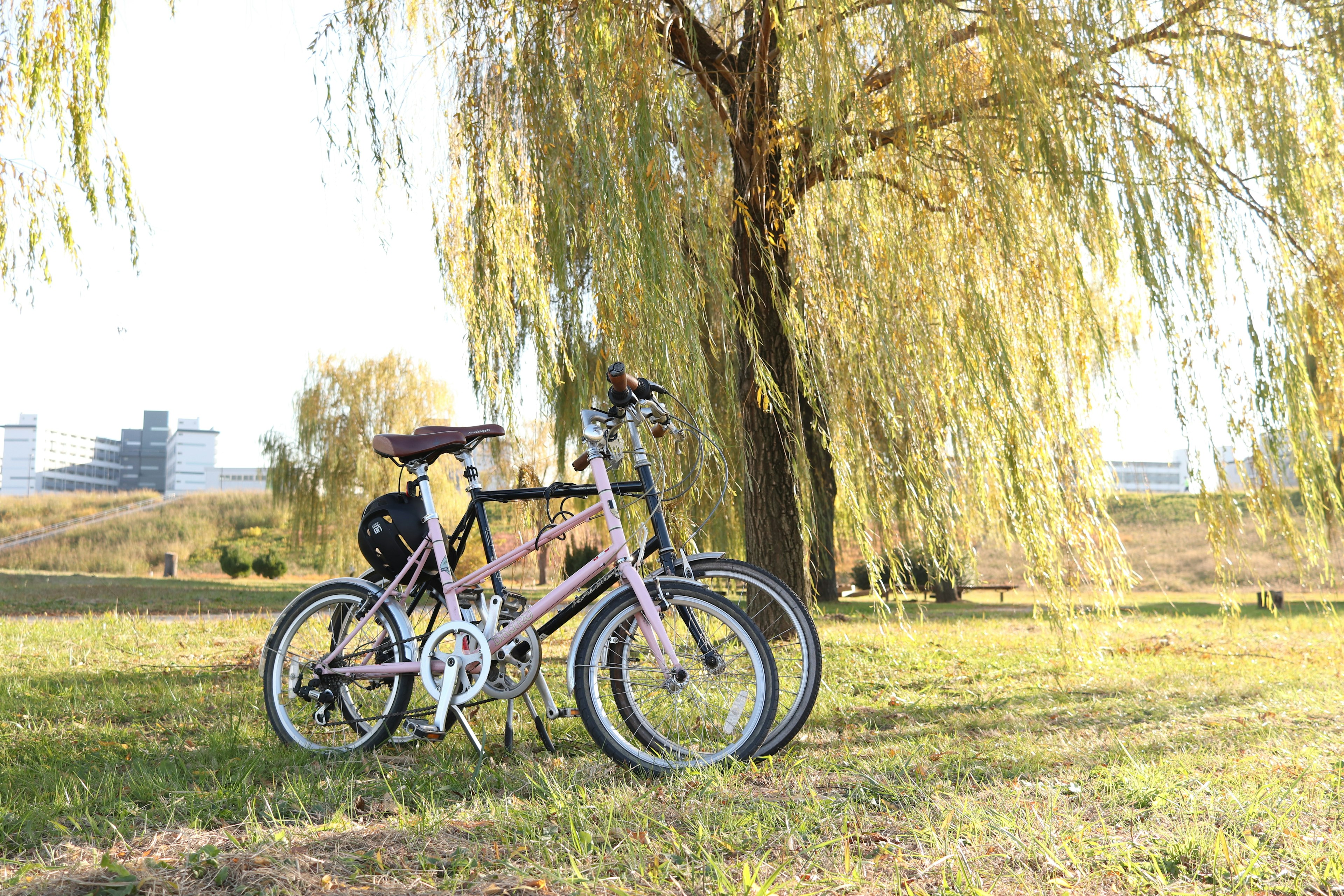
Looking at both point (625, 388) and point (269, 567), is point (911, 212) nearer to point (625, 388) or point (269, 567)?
point (625, 388)

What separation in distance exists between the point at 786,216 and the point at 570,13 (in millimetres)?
1619

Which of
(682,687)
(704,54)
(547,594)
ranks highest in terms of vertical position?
(704,54)

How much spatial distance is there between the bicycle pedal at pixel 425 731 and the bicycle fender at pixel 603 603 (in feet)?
1.48

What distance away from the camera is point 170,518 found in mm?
33688

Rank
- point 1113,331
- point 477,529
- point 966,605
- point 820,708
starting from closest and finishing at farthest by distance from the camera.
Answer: point 477,529
point 820,708
point 1113,331
point 966,605

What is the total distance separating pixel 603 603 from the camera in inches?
109

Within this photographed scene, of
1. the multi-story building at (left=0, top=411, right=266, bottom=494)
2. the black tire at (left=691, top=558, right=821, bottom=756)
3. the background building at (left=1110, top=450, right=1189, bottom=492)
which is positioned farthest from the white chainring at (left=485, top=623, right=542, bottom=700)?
the multi-story building at (left=0, top=411, right=266, bottom=494)

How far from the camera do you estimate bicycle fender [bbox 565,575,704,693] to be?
2723mm

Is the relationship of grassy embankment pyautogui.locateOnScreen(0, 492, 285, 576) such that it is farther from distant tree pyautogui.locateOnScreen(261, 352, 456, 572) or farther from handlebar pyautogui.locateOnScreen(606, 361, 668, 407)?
handlebar pyautogui.locateOnScreen(606, 361, 668, 407)

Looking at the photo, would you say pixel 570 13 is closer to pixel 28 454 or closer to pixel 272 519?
pixel 272 519

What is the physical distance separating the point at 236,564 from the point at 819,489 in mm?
19669

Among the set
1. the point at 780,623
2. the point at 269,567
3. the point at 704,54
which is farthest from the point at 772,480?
the point at 269,567

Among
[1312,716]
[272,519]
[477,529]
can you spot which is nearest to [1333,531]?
[1312,716]

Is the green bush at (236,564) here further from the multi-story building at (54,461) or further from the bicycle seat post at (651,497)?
the multi-story building at (54,461)
